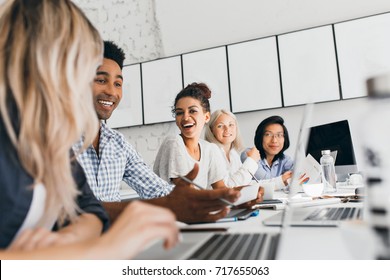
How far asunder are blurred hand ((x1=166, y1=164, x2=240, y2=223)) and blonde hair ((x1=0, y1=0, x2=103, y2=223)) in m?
0.33

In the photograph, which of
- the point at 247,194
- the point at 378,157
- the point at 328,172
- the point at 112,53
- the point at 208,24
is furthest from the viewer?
the point at 208,24

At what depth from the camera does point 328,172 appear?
1.51 metres

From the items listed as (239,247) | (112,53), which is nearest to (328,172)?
(112,53)

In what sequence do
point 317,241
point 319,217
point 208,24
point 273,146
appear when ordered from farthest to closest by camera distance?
1. point 208,24
2. point 273,146
3. point 319,217
4. point 317,241

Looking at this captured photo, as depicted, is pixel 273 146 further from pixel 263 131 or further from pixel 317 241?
pixel 317 241

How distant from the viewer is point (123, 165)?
123 centimetres

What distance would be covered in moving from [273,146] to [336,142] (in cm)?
62

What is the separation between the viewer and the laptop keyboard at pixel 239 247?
0.44 metres

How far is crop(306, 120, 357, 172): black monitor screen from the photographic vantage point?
1.64 meters

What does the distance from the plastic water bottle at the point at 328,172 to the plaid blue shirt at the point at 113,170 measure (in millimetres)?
682

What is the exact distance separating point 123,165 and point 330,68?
5.23ft

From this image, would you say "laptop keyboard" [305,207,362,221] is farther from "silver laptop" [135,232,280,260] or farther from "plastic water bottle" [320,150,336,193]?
"plastic water bottle" [320,150,336,193]
